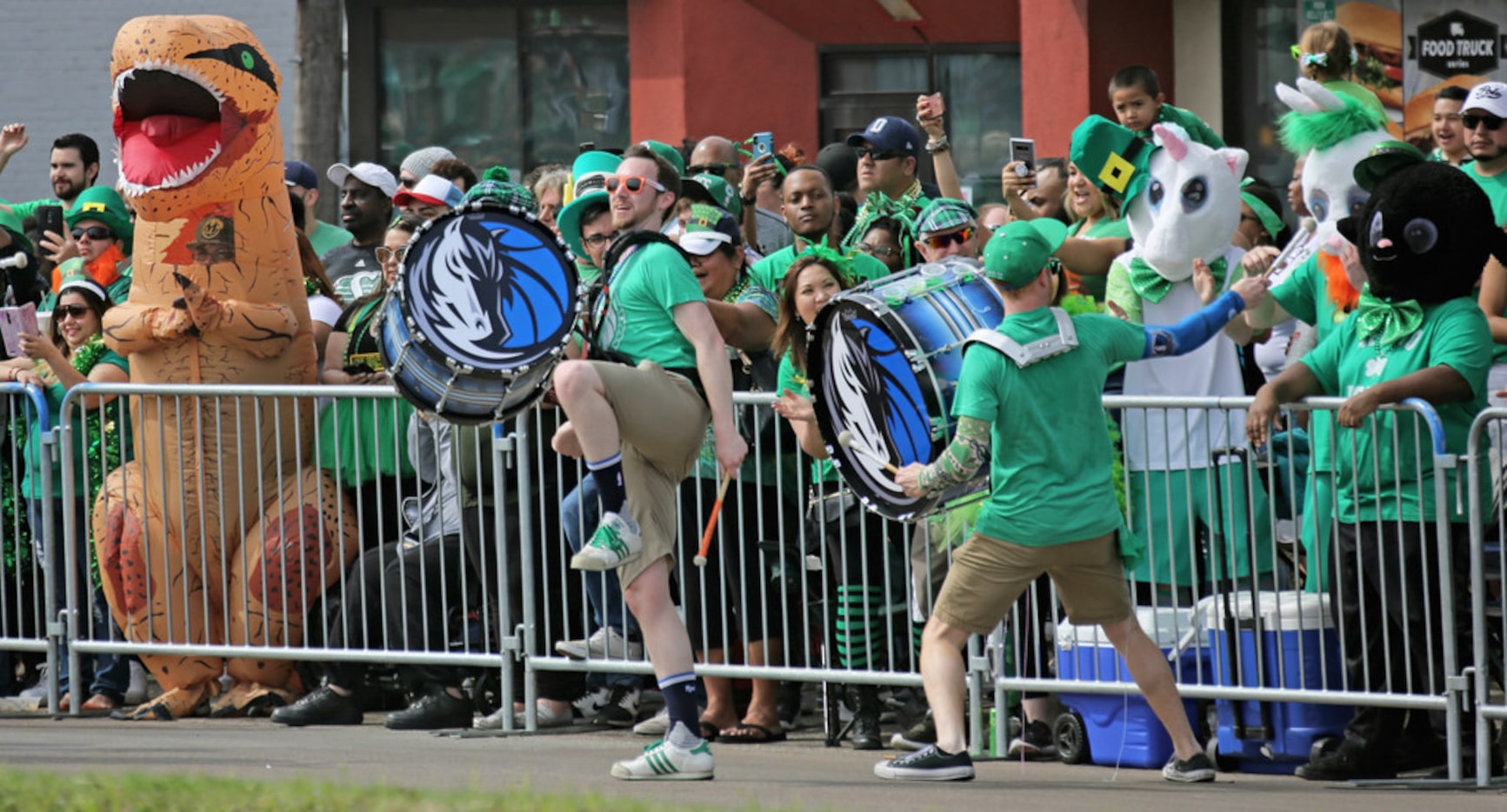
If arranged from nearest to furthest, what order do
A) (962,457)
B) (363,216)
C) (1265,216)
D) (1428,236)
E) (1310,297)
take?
(962,457), (1428,236), (1310,297), (1265,216), (363,216)

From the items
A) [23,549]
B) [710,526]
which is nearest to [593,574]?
[710,526]

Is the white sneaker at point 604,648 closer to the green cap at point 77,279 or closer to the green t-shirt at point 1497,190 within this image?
the green cap at point 77,279

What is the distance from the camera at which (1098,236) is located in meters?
9.12

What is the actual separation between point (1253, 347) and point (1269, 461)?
216 centimetres

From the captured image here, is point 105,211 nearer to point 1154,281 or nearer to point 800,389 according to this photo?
point 800,389

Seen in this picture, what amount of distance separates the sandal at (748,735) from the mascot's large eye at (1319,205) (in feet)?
8.99

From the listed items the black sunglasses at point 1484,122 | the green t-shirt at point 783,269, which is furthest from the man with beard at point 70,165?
the black sunglasses at point 1484,122

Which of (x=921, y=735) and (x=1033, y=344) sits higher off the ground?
(x=1033, y=344)

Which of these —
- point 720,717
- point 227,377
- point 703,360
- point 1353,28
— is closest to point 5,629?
point 227,377

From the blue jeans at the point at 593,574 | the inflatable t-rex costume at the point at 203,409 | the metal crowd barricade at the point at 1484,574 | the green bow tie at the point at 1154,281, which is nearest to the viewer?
the metal crowd barricade at the point at 1484,574

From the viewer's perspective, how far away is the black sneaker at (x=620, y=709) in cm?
933

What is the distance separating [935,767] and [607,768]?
1158 millimetres

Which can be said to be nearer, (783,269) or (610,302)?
(610,302)

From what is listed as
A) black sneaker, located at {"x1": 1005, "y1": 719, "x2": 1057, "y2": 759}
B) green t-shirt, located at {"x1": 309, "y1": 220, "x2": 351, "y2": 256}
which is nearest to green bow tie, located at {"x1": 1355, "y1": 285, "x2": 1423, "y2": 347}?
black sneaker, located at {"x1": 1005, "y1": 719, "x2": 1057, "y2": 759}
